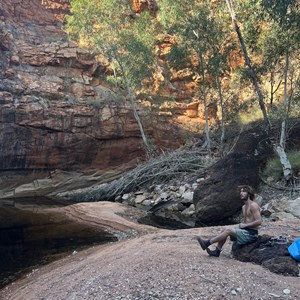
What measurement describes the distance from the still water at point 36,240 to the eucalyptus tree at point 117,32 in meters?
10.1

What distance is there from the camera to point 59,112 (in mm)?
23406

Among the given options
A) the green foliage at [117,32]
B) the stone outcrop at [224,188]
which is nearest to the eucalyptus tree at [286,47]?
the stone outcrop at [224,188]

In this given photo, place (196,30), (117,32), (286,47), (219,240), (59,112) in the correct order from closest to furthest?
(219,240), (286,47), (196,30), (117,32), (59,112)

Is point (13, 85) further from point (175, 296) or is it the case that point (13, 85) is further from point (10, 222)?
point (175, 296)

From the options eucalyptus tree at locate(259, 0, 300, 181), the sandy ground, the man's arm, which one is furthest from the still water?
→ eucalyptus tree at locate(259, 0, 300, 181)

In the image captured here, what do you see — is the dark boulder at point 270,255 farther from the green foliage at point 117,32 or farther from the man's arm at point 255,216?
the green foliage at point 117,32

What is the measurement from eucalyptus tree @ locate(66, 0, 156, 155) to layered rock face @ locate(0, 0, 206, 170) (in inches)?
123

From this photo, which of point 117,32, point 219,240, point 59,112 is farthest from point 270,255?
point 59,112

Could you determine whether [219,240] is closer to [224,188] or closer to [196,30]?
[224,188]

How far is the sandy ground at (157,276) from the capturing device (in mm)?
4559

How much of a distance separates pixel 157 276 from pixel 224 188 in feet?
24.1

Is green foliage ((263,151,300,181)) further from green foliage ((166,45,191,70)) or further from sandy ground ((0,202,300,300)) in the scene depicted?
green foliage ((166,45,191,70))

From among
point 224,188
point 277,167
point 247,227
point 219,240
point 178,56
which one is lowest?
point 219,240

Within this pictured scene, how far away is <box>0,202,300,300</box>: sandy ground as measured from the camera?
15.0 feet
